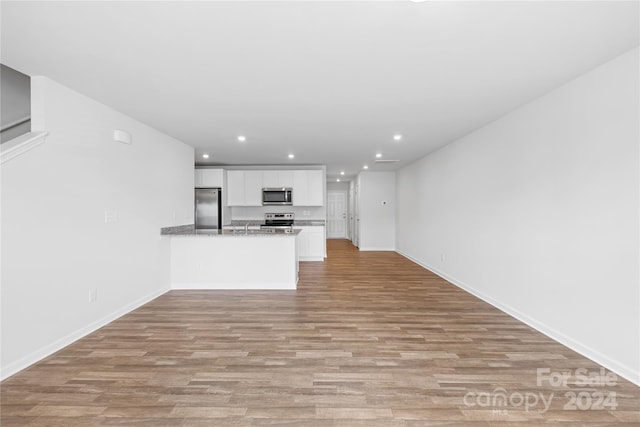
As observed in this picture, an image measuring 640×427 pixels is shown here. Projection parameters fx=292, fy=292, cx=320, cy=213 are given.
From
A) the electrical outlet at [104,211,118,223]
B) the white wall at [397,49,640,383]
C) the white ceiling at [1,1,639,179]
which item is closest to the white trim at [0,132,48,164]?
the white ceiling at [1,1,639,179]

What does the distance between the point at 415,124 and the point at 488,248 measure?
1.99 m

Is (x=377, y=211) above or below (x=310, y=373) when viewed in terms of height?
above

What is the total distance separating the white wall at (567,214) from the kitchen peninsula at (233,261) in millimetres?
2942

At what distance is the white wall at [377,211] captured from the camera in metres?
9.06

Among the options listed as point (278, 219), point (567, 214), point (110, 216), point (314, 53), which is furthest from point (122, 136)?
point (567, 214)

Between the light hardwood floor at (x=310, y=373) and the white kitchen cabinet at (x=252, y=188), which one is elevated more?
the white kitchen cabinet at (x=252, y=188)

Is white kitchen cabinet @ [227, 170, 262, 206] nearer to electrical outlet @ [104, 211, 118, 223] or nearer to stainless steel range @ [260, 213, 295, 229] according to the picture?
stainless steel range @ [260, 213, 295, 229]

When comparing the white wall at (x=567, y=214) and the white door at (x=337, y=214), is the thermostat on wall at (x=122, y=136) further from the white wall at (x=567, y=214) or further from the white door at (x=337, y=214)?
the white door at (x=337, y=214)

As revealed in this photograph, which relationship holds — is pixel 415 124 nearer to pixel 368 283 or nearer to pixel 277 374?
pixel 368 283

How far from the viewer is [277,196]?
738 centimetres

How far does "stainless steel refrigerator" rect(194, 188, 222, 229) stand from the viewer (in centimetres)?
675

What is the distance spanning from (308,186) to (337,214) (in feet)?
17.1

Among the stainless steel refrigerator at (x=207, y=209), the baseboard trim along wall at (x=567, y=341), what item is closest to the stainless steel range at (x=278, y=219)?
the stainless steel refrigerator at (x=207, y=209)

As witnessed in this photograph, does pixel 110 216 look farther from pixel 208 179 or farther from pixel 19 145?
pixel 208 179
